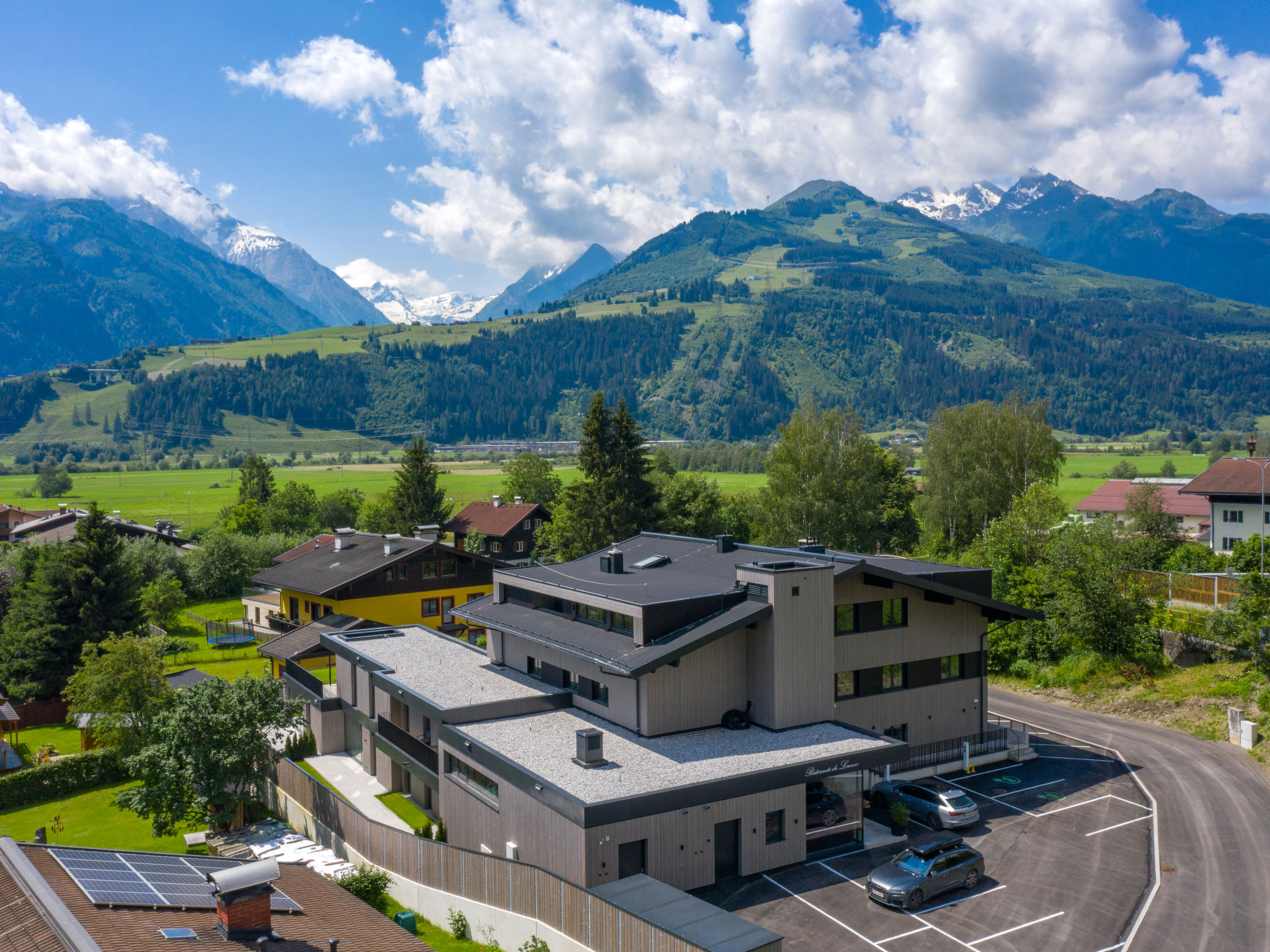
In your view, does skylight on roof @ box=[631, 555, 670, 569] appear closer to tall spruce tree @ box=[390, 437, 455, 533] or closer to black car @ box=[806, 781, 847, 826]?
black car @ box=[806, 781, 847, 826]

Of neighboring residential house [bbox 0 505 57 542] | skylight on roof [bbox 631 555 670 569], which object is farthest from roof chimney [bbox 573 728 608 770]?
neighboring residential house [bbox 0 505 57 542]

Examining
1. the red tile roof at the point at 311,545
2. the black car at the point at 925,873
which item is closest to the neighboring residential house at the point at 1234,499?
the black car at the point at 925,873

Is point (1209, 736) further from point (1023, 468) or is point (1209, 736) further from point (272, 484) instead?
point (272, 484)

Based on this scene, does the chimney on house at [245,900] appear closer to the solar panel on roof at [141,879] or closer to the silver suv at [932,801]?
the solar panel on roof at [141,879]

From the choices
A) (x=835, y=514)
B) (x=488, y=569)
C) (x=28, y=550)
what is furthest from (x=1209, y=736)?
(x=28, y=550)

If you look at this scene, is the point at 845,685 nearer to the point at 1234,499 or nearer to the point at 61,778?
the point at 61,778

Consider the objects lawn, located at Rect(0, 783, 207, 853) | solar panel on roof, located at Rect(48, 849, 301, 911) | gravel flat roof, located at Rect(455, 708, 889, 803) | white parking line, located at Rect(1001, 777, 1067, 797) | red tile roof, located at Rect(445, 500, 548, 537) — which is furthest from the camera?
red tile roof, located at Rect(445, 500, 548, 537)
